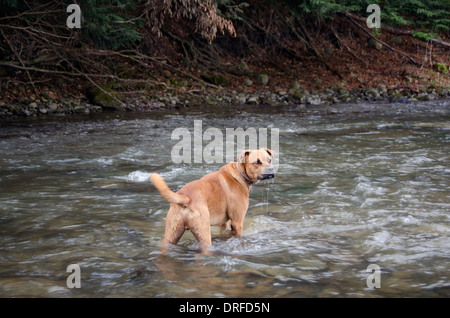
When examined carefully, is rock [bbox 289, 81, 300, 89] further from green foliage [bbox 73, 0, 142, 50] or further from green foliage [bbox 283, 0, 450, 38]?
green foliage [bbox 73, 0, 142, 50]

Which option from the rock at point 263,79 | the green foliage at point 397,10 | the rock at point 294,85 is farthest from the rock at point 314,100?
the green foliage at point 397,10

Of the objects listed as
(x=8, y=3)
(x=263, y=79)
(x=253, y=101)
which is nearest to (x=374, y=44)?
(x=263, y=79)

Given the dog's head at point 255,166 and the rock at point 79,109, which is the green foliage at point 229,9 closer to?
the rock at point 79,109

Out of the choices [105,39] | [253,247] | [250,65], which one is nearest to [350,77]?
[250,65]

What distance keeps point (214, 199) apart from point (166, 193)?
733mm

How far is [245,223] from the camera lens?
17.7 ft

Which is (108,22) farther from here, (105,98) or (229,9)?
(229,9)

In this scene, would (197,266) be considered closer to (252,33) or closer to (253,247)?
(253,247)

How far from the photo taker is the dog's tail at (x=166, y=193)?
12.8ft

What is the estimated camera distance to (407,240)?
185 inches

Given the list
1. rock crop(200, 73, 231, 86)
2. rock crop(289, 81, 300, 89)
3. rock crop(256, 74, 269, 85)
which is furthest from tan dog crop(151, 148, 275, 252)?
rock crop(256, 74, 269, 85)

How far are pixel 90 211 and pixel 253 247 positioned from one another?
7.17 ft

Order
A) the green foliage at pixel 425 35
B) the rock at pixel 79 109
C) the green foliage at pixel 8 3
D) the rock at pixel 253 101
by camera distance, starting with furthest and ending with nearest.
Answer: the green foliage at pixel 425 35, the rock at pixel 253 101, the rock at pixel 79 109, the green foliage at pixel 8 3

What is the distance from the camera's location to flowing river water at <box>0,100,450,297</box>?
12.3 feet
